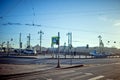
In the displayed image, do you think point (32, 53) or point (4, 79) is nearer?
point (4, 79)

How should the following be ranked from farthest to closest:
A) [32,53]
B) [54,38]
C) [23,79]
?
1. [32,53]
2. [54,38]
3. [23,79]

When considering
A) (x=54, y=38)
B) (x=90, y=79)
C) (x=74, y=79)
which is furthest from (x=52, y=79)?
(x=54, y=38)

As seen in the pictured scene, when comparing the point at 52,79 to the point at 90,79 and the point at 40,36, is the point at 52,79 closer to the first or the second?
the point at 90,79

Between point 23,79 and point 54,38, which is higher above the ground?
point 54,38

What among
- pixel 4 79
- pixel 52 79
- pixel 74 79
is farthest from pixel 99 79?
pixel 4 79

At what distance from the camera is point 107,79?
58.7ft

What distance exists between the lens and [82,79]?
17672 millimetres

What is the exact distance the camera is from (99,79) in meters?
17.8

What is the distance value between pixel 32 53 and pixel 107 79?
6667cm

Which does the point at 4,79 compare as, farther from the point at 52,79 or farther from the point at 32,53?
the point at 32,53

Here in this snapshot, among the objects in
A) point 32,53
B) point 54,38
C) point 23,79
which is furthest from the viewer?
point 32,53

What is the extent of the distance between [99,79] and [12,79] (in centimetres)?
720

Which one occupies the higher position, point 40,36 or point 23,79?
point 40,36

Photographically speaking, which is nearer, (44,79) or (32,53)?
(44,79)
